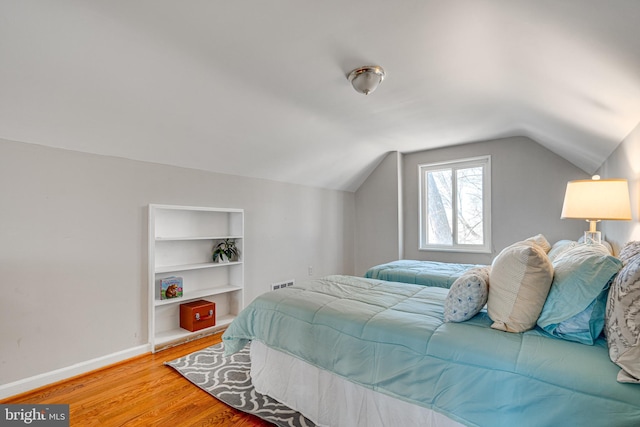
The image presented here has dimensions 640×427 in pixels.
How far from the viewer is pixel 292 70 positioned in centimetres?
212

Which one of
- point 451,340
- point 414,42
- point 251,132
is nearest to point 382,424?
point 451,340

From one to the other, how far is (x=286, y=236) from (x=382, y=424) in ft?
9.70

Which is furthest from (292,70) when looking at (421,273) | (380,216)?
(380,216)

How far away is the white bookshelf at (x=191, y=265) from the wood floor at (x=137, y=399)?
459mm

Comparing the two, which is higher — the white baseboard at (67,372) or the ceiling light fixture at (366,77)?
the ceiling light fixture at (366,77)

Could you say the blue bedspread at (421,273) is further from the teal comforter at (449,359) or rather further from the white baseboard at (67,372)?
the white baseboard at (67,372)

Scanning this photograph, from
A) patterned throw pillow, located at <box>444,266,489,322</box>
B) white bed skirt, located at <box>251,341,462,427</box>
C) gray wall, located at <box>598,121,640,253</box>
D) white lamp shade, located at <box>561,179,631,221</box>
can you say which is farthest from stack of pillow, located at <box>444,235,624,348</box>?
gray wall, located at <box>598,121,640,253</box>

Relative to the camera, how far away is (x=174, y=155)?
9.62 ft

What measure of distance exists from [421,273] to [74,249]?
310cm

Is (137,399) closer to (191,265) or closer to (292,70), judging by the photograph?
(191,265)

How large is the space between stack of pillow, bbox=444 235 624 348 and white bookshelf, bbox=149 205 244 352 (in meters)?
2.55

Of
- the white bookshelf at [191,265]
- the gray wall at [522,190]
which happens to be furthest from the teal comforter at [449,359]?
the gray wall at [522,190]

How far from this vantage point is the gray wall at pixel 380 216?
4684 mm

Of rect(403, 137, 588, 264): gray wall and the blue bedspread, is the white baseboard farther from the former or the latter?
rect(403, 137, 588, 264): gray wall
